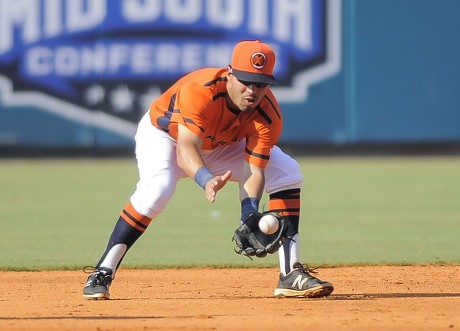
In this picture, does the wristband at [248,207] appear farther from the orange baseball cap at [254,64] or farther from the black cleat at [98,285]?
the black cleat at [98,285]

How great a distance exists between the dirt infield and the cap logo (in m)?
1.30

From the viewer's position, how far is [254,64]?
18.7ft

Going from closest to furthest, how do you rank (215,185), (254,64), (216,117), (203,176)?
1. (215,185)
2. (203,176)
3. (254,64)
4. (216,117)

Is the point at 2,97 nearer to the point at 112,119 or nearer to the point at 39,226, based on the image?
the point at 112,119

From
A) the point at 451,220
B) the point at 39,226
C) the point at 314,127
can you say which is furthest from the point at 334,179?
the point at 39,226

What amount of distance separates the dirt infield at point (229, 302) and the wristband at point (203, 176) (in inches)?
26.7

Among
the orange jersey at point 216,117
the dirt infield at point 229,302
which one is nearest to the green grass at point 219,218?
the dirt infield at point 229,302

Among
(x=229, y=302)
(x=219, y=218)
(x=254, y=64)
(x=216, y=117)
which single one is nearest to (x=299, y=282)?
(x=229, y=302)

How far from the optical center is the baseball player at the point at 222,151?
18.9 ft

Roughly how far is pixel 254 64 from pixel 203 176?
2.19ft

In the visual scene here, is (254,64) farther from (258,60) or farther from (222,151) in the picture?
(222,151)

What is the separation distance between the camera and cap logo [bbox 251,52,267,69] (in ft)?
18.7

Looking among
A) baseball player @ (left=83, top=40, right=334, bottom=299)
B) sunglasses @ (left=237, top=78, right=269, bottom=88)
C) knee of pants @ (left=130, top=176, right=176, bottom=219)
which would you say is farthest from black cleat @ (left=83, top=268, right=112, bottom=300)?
sunglasses @ (left=237, top=78, right=269, bottom=88)

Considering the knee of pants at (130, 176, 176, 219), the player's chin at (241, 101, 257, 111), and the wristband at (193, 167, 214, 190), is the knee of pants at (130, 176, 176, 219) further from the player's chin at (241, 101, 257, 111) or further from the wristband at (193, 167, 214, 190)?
the player's chin at (241, 101, 257, 111)
